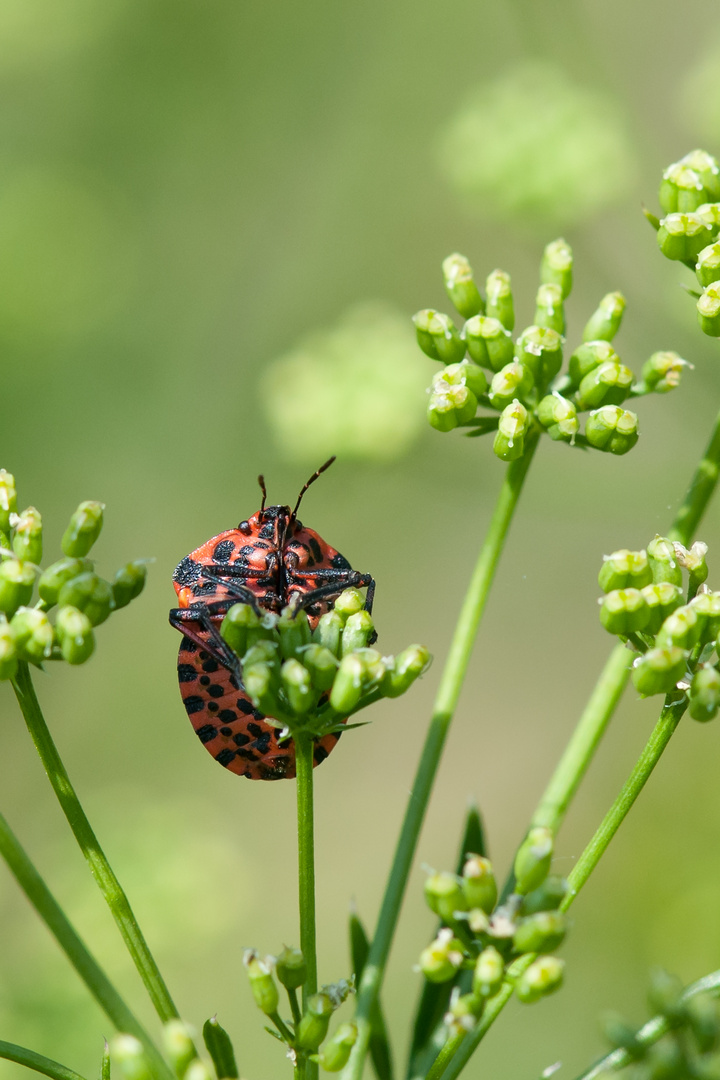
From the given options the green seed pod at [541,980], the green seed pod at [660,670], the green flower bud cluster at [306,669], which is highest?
the green flower bud cluster at [306,669]

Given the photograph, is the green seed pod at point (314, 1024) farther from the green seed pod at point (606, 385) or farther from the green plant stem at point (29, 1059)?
the green seed pod at point (606, 385)

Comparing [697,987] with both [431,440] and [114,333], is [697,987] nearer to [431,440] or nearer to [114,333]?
[431,440]

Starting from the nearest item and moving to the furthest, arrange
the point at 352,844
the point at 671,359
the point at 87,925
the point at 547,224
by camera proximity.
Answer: the point at 671,359
the point at 87,925
the point at 547,224
the point at 352,844

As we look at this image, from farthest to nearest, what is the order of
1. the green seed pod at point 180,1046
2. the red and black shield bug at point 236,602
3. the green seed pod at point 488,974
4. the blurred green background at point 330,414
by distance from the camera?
1. the blurred green background at point 330,414
2. the red and black shield bug at point 236,602
3. the green seed pod at point 488,974
4. the green seed pod at point 180,1046

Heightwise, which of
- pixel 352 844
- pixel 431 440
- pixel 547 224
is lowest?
pixel 352 844

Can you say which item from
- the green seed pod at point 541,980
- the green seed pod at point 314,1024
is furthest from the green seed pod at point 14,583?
the green seed pod at point 541,980

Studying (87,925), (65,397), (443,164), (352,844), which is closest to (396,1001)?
(352,844)

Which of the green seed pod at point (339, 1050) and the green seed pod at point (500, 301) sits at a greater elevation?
the green seed pod at point (500, 301)
